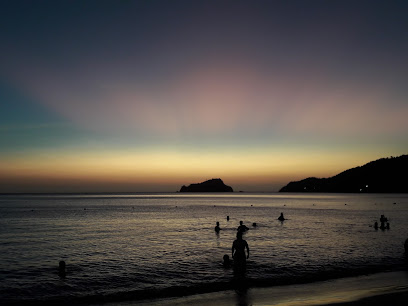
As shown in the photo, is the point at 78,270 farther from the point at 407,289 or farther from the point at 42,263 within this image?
the point at 407,289

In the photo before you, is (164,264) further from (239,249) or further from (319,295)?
(319,295)

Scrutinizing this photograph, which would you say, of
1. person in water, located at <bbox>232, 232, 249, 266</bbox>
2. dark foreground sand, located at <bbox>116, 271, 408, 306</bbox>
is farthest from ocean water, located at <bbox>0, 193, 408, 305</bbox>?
dark foreground sand, located at <bbox>116, 271, 408, 306</bbox>

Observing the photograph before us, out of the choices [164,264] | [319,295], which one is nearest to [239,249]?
[319,295]

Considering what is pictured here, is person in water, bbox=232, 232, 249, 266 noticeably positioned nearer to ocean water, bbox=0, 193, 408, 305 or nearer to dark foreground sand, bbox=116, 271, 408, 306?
ocean water, bbox=0, 193, 408, 305

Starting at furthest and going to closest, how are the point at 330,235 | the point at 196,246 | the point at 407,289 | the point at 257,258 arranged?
the point at 330,235 < the point at 196,246 < the point at 257,258 < the point at 407,289

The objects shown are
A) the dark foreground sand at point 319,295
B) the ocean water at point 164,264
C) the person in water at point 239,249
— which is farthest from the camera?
the person in water at point 239,249

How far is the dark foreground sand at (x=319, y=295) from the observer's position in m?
14.0

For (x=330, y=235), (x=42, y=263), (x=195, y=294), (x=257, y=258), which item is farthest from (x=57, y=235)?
(x=330, y=235)

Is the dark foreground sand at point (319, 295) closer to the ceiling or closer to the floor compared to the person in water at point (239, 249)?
closer to the floor

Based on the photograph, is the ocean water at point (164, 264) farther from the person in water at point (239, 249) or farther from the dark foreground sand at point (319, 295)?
the dark foreground sand at point (319, 295)

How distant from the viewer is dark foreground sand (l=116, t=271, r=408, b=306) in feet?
46.0

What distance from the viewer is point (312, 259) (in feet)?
84.3

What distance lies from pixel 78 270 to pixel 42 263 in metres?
4.49

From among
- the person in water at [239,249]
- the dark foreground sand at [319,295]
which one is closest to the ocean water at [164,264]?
the person in water at [239,249]
